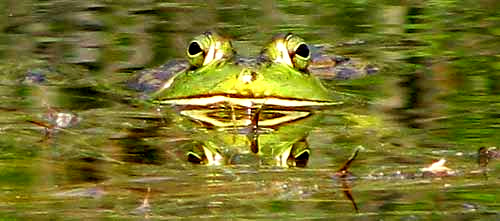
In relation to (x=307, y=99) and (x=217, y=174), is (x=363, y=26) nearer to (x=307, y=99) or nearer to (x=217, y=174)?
(x=307, y=99)

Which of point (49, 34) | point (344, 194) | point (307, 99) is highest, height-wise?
point (49, 34)

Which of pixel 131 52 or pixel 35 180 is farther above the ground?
pixel 131 52

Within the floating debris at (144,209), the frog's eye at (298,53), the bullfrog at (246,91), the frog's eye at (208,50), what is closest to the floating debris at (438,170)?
the floating debris at (144,209)

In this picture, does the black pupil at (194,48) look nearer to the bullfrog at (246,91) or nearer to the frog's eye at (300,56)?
the bullfrog at (246,91)

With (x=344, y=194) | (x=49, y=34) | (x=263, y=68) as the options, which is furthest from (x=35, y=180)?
(x=49, y=34)

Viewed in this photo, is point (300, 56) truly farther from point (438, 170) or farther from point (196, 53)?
point (438, 170)

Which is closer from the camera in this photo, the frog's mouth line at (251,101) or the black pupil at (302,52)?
the frog's mouth line at (251,101)

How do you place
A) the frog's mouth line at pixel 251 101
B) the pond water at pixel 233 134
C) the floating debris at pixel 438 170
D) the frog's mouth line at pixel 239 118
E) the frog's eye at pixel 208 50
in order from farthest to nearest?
the frog's eye at pixel 208 50, the frog's mouth line at pixel 251 101, the frog's mouth line at pixel 239 118, the floating debris at pixel 438 170, the pond water at pixel 233 134

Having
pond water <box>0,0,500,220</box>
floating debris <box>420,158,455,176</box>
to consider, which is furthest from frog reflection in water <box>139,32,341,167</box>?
floating debris <box>420,158,455,176</box>
